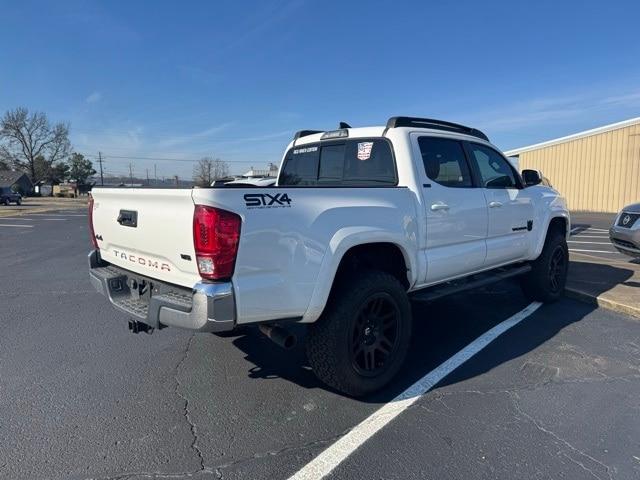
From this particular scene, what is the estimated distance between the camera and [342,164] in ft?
14.5

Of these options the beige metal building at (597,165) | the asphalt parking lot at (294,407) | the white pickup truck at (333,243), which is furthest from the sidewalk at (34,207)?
the beige metal building at (597,165)

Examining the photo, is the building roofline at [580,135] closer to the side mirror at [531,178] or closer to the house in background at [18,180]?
the side mirror at [531,178]

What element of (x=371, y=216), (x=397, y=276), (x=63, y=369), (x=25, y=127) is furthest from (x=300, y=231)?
(x=25, y=127)

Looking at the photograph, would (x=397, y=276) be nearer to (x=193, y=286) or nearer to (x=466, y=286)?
(x=466, y=286)

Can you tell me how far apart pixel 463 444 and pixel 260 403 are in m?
1.40

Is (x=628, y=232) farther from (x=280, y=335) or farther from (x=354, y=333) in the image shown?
(x=280, y=335)

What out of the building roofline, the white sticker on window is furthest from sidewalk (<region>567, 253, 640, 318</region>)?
the building roofline

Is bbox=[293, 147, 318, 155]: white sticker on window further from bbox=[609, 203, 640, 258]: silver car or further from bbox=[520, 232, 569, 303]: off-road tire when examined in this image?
bbox=[609, 203, 640, 258]: silver car

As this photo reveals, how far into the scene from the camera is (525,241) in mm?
5230

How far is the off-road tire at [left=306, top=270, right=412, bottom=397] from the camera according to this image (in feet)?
10.3

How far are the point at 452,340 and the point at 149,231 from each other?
10.1ft

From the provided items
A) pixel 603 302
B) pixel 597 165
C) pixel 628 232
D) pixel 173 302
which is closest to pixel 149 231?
pixel 173 302

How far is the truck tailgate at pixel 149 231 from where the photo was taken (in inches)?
108

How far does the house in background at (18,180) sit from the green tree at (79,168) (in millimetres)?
10241
